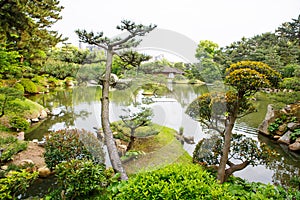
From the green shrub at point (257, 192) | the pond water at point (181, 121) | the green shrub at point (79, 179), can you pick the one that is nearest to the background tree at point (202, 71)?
the pond water at point (181, 121)

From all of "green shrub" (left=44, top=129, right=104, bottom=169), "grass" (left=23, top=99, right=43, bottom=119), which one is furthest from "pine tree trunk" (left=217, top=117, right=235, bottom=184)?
"grass" (left=23, top=99, right=43, bottom=119)

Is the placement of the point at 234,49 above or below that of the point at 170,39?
above

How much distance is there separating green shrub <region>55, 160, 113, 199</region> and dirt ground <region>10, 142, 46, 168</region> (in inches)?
62.0

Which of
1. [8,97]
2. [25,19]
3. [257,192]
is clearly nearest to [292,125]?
[257,192]

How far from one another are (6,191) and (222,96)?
2.49 meters

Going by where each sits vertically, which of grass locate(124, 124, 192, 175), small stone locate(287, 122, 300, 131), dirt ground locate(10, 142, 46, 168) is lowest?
dirt ground locate(10, 142, 46, 168)

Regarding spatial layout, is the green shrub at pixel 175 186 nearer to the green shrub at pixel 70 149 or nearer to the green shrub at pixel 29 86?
the green shrub at pixel 70 149

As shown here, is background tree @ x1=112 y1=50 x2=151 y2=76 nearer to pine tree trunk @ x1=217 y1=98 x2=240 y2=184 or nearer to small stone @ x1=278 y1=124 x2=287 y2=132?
pine tree trunk @ x1=217 y1=98 x2=240 y2=184

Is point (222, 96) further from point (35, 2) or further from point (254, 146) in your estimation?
point (35, 2)

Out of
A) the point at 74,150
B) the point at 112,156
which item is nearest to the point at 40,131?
the point at 74,150

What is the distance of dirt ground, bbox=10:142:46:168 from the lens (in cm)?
358

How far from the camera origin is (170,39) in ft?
A: 9.58

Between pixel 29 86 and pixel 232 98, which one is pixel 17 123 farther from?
pixel 29 86

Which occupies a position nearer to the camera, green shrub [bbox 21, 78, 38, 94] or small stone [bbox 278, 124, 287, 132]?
small stone [bbox 278, 124, 287, 132]
